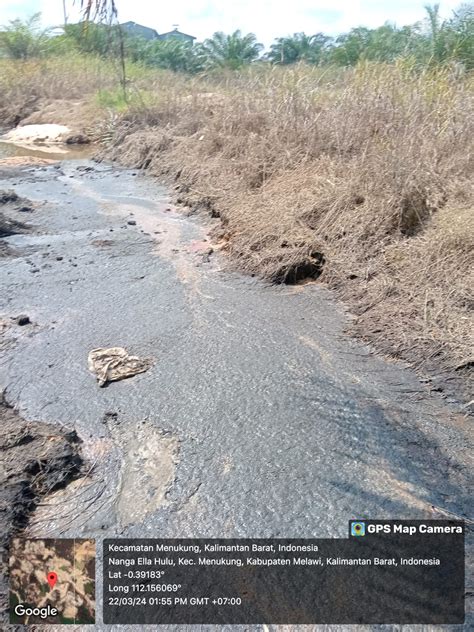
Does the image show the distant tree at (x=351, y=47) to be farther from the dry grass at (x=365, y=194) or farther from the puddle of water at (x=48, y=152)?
the puddle of water at (x=48, y=152)

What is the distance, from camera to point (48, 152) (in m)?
13.4

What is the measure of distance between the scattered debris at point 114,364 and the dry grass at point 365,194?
1525mm

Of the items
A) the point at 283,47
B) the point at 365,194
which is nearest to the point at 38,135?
the point at 283,47

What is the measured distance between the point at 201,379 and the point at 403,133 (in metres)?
3.33

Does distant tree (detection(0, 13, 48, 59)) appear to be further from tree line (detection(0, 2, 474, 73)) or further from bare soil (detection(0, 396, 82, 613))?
bare soil (detection(0, 396, 82, 613))

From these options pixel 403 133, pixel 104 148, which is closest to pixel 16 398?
pixel 403 133

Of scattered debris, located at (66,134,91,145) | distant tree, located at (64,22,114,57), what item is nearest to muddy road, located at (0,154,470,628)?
distant tree, located at (64,22,114,57)

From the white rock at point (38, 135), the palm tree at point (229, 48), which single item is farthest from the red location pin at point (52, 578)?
the palm tree at point (229, 48)

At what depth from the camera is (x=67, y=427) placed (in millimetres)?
3076

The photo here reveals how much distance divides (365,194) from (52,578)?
13.1 feet

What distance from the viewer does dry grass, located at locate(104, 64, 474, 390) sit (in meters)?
3.91

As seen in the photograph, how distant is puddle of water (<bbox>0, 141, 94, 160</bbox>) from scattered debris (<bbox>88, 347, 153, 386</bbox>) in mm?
9735

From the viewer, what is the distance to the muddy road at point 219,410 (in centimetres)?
244

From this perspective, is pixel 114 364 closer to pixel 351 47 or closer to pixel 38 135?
pixel 351 47
